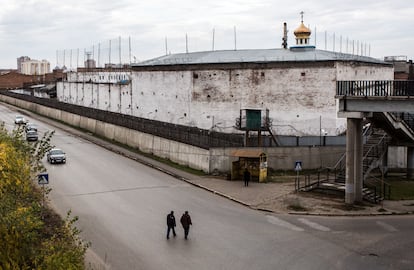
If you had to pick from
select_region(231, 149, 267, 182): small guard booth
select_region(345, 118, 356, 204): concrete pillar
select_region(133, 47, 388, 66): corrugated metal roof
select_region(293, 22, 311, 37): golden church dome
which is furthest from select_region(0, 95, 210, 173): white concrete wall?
select_region(293, 22, 311, 37): golden church dome

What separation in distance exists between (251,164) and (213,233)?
11.7 meters

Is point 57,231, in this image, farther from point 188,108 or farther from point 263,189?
point 188,108

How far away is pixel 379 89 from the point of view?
25375 millimetres

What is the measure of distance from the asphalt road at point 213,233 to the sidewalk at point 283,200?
0.77 metres

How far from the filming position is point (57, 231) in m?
20.0

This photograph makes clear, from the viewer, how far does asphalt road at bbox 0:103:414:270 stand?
58.9 feet

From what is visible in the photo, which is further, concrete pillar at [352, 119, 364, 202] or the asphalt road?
concrete pillar at [352, 119, 364, 202]

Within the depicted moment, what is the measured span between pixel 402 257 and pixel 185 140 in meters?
20.7

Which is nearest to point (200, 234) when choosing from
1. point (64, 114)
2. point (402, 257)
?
point (402, 257)

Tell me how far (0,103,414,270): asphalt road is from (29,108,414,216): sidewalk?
770 mm

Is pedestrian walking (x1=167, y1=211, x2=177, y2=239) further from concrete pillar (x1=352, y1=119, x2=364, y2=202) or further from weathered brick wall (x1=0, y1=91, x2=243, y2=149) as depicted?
weathered brick wall (x1=0, y1=91, x2=243, y2=149)

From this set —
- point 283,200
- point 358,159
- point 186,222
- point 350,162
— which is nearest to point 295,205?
point 283,200

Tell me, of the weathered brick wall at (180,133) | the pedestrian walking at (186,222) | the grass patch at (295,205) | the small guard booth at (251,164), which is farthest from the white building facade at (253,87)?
the pedestrian walking at (186,222)

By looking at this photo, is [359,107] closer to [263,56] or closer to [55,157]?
[55,157]
